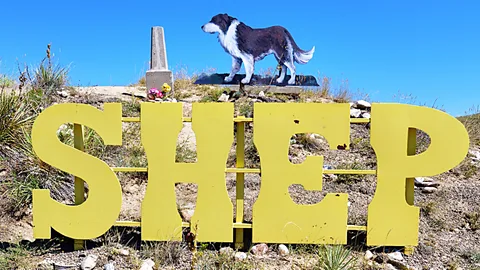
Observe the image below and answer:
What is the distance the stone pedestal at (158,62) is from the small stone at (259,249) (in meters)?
6.38

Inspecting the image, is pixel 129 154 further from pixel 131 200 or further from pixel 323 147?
pixel 323 147

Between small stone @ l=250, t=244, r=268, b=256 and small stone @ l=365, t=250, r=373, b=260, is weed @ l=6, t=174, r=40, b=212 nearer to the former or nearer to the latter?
small stone @ l=250, t=244, r=268, b=256

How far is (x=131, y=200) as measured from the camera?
4426 mm

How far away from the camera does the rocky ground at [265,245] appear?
126 inches

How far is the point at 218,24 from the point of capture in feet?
26.0

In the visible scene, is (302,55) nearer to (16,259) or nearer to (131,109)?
(131,109)

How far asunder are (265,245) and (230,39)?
5411 millimetres

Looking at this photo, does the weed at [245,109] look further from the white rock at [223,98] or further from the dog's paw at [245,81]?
the dog's paw at [245,81]

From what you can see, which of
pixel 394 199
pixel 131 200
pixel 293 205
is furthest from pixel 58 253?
pixel 394 199

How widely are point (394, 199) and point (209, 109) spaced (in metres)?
1.75

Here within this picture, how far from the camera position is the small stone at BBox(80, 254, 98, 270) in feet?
10.2

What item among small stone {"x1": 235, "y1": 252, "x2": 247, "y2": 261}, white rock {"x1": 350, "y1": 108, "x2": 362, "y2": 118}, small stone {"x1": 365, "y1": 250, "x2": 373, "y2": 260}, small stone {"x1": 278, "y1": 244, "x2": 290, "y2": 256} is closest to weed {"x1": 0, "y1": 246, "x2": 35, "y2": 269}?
small stone {"x1": 235, "y1": 252, "x2": 247, "y2": 261}

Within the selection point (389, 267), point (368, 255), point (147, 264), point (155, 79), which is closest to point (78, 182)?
point (147, 264)

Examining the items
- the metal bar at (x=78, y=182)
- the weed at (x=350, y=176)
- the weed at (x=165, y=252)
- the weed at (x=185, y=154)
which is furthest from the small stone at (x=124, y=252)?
the weed at (x=350, y=176)
